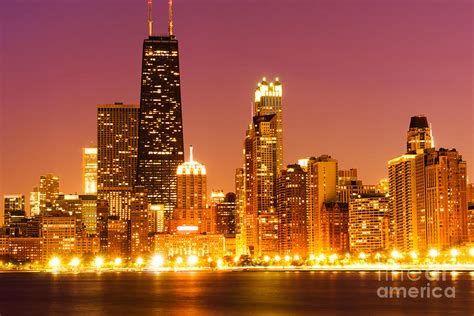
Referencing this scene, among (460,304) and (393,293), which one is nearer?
(460,304)

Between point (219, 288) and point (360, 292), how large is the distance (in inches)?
1231

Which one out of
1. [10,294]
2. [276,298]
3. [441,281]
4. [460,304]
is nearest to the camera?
[460,304]

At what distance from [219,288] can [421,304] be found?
56903 mm

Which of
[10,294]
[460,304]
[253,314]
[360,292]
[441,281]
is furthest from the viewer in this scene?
[441,281]

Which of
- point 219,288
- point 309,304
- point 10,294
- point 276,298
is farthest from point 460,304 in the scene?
point 10,294

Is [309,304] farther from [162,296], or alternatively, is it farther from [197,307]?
[162,296]

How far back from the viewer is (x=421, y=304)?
13025 centimetres

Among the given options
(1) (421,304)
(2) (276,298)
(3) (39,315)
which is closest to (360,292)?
(2) (276,298)

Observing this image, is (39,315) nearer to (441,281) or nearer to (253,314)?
(253,314)

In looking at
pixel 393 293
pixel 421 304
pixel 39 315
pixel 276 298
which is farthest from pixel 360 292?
pixel 39 315

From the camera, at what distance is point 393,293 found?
15300 cm

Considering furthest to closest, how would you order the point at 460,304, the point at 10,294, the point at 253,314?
the point at 10,294 < the point at 460,304 < the point at 253,314

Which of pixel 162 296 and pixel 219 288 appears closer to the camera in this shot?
pixel 162 296

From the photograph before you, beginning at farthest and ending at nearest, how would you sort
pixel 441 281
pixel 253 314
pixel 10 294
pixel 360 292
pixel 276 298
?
pixel 441 281 < pixel 10 294 < pixel 360 292 < pixel 276 298 < pixel 253 314
